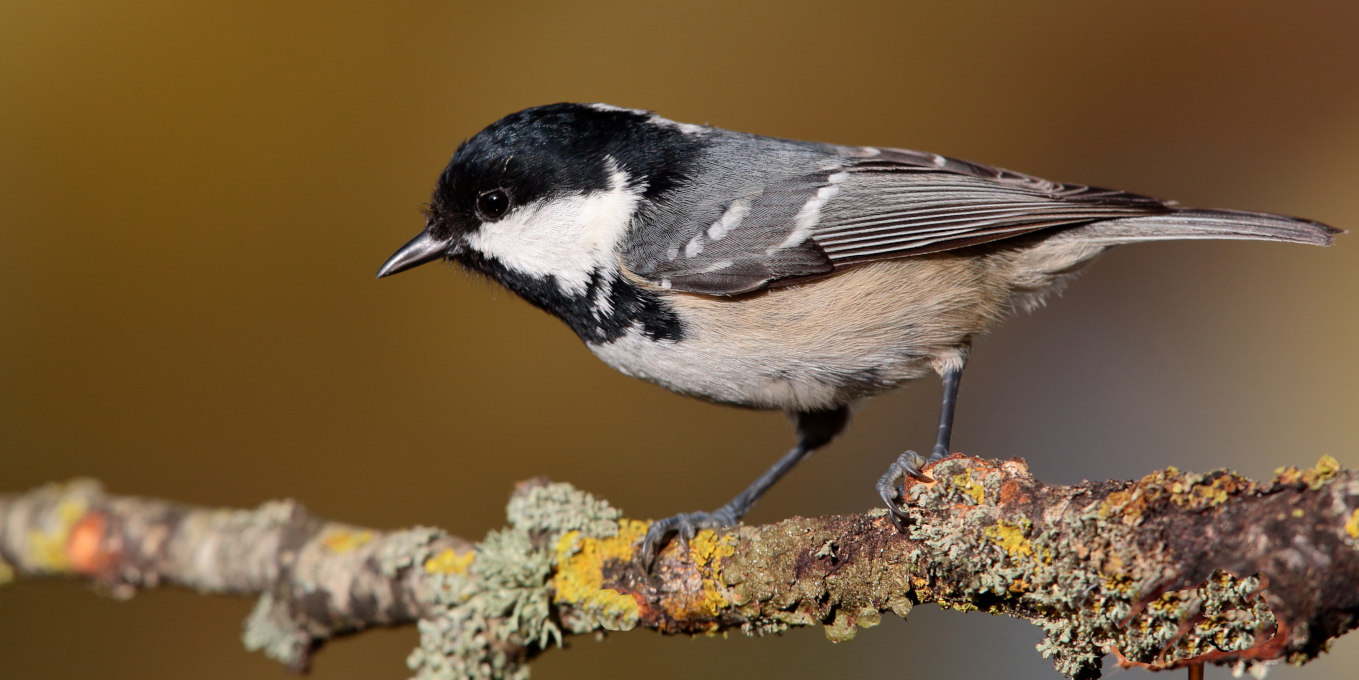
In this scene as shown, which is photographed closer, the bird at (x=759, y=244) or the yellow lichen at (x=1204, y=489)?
the yellow lichen at (x=1204, y=489)

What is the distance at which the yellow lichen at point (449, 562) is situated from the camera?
1.58 m

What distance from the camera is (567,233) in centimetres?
176

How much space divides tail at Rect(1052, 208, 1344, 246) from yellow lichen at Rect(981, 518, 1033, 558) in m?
1.00

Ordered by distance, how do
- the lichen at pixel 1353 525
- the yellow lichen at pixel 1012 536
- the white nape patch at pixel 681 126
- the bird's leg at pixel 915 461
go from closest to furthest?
the lichen at pixel 1353 525 → the yellow lichen at pixel 1012 536 → the bird's leg at pixel 915 461 → the white nape patch at pixel 681 126

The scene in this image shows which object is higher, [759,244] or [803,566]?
[759,244]

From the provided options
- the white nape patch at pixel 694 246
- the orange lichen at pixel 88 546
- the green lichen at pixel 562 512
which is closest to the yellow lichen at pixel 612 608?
the green lichen at pixel 562 512

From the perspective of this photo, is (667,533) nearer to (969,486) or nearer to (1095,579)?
(969,486)

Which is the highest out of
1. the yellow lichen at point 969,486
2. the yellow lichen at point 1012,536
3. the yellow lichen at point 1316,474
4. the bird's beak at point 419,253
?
the bird's beak at point 419,253

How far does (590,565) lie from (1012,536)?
2.50 ft

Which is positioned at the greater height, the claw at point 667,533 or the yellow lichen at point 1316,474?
the claw at point 667,533

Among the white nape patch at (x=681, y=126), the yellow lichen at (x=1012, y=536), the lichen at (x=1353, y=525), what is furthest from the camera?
the white nape patch at (x=681, y=126)

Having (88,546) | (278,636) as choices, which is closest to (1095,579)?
(278,636)

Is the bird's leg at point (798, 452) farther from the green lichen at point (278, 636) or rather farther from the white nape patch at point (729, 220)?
the green lichen at point (278, 636)

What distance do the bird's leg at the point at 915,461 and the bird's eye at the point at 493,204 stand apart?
97cm
